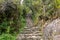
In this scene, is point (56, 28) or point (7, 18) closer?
point (56, 28)

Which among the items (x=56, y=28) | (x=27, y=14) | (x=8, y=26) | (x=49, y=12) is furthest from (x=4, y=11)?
(x=27, y=14)

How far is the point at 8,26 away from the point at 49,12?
3.16 meters

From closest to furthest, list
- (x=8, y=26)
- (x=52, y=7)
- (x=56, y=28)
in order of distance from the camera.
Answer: (x=56, y=28)
(x=8, y=26)
(x=52, y=7)

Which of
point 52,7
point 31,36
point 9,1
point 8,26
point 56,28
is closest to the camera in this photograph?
point 56,28

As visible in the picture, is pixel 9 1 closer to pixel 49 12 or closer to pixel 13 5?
pixel 13 5

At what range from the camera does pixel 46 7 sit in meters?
13.6

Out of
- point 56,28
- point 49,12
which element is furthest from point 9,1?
point 56,28

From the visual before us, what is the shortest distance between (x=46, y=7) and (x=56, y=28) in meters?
5.69

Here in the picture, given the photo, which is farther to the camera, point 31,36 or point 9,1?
point 9,1

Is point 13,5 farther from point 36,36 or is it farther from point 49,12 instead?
point 36,36

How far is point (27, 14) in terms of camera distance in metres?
21.3

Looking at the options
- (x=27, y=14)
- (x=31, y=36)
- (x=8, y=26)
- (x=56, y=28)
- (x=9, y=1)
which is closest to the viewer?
(x=56, y=28)

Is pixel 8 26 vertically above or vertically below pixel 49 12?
below

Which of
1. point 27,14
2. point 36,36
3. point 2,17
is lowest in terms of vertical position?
point 36,36
